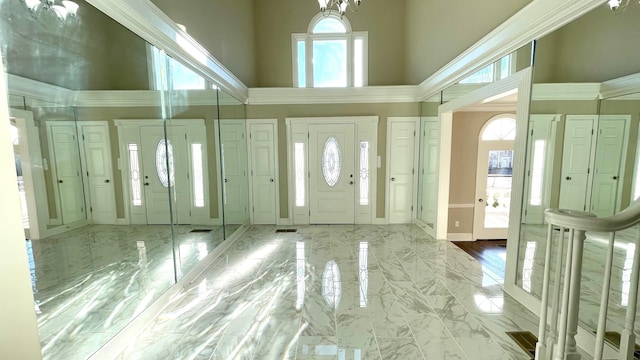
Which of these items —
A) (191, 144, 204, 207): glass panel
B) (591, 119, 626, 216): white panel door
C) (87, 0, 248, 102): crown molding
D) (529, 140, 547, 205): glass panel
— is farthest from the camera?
(191, 144, 204, 207): glass panel

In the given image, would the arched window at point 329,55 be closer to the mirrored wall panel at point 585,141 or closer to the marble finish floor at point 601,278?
the mirrored wall panel at point 585,141

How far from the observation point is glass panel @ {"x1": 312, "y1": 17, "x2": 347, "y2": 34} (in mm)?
5750

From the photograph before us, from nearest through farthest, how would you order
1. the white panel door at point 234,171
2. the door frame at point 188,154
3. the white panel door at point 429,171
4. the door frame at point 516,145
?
the door frame at point 188,154, the door frame at point 516,145, the white panel door at point 234,171, the white panel door at point 429,171

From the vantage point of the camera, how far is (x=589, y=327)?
197 cm

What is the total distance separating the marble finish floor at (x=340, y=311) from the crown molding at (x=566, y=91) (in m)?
1.93

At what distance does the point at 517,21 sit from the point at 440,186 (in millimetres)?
2611

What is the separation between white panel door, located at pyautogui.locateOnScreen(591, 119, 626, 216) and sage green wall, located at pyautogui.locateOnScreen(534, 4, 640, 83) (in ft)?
1.15

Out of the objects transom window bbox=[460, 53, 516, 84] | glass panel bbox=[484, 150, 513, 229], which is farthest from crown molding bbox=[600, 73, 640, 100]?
glass panel bbox=[484, 150, 513, 229]

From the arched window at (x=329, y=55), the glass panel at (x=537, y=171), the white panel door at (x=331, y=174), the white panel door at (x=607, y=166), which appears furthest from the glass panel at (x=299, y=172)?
the white panel door at (x=607, y=166)

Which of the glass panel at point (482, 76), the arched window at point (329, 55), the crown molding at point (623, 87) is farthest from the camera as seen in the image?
the arched window at point (329, 55)

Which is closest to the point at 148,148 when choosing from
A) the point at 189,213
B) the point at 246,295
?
the point at 189,213

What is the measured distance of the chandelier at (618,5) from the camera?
68.1 inches

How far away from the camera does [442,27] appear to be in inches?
166

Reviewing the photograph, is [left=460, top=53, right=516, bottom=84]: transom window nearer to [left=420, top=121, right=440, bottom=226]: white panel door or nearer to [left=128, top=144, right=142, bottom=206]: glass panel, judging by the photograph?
[left=420, top=121, right=440, bottom=226]: white panel door
